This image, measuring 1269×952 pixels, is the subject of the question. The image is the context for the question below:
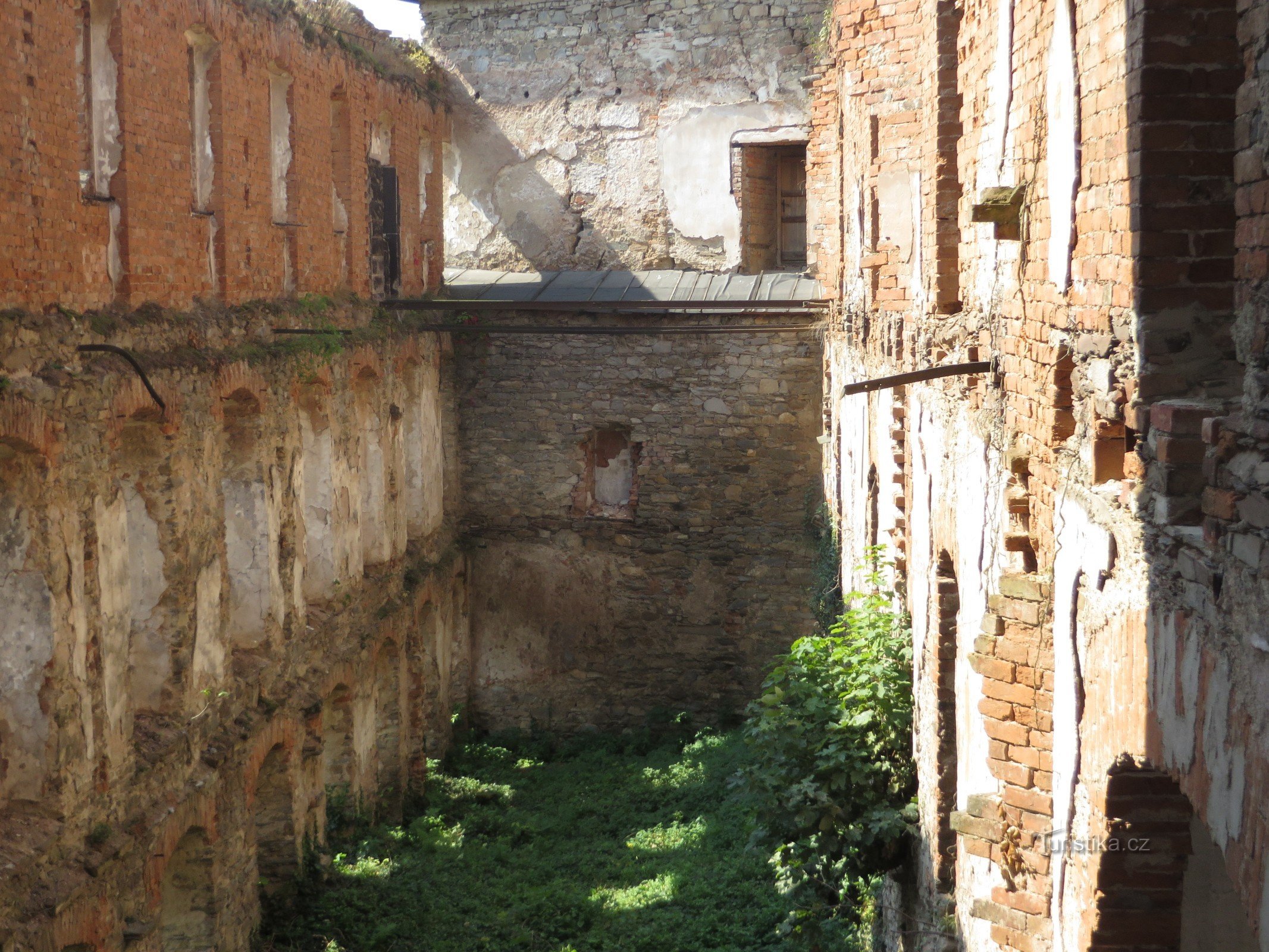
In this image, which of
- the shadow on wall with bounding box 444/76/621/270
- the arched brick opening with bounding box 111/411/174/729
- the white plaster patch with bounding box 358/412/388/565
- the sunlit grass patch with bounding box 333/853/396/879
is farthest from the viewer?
the shadow on wall with bounding box 444/76/621/270

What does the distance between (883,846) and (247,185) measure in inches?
258

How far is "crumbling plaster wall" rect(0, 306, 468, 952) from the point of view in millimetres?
6383

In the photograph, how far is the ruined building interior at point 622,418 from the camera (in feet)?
9.41

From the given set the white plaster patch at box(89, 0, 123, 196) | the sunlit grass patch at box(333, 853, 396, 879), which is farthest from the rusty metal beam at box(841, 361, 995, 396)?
the sunlit grass patch at box(333, 853, 396, 879)

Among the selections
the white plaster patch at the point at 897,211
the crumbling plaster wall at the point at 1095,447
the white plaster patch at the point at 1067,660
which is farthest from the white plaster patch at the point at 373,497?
the white plaster patch at the point at 1067,660

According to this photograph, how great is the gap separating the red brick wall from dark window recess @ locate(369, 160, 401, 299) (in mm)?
489

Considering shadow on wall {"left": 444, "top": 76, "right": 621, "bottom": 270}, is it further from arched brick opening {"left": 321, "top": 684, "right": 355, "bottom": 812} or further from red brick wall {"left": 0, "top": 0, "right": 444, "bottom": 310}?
arched brick opening {"left": 321, "top": 684, "right": 355, "bottom": 812}

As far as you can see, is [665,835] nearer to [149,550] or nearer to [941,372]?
[149,550]

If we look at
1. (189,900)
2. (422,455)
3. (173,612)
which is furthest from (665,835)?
(173,612)

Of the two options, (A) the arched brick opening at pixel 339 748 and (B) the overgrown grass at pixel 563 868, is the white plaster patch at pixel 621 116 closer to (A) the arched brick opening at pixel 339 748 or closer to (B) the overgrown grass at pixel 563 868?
(B) the overgrown grass at pixel 563 868

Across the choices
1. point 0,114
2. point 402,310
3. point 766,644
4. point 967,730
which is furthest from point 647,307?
point 967,730

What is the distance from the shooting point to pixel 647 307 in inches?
501

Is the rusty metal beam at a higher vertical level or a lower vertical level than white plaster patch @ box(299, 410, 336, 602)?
higher

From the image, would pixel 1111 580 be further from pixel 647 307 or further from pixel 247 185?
pixel 647 307
